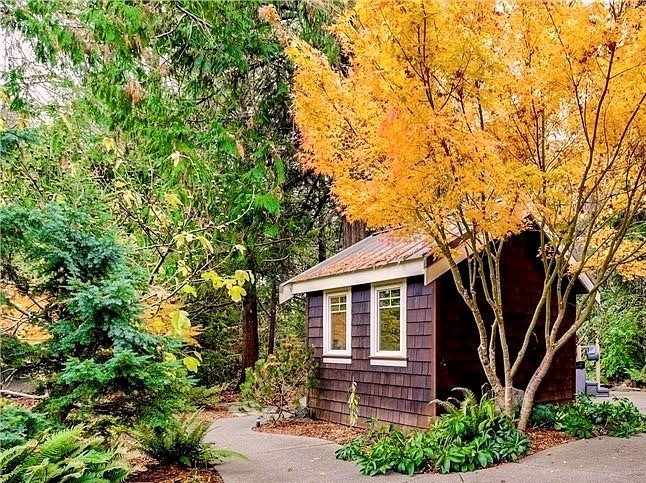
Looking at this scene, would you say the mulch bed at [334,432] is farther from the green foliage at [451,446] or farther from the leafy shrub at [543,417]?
the green foliage at [451,446]

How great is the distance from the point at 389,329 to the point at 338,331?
1340 millimetres

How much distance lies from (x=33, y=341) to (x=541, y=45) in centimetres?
540

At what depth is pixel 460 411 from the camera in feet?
22.7

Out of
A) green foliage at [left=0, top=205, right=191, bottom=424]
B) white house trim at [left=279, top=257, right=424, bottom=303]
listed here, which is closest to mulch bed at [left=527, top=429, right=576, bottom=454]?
white house trim at [left=279, top=257, right=424, bottom=303]

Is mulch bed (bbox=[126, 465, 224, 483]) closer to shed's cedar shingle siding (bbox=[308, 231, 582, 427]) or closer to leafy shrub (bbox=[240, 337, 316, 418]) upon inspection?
shed's cedar shingle siding (bbox=[308, 231, 582, 427])

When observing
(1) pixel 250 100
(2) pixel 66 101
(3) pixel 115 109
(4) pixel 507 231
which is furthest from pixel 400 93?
(2) pixel 66 101

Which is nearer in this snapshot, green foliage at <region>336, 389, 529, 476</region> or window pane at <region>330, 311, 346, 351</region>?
green foliage at <region>336, 389, 529, 476</region>

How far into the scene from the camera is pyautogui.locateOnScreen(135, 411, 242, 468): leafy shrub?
19.9 ft

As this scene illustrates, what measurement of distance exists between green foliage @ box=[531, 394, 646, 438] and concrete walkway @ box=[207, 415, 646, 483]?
0.76 feet

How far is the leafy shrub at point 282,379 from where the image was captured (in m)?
9.53

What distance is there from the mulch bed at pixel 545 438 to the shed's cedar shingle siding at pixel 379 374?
4.03ft

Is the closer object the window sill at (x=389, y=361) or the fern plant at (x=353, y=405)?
the window sill at (x=389, y=361)

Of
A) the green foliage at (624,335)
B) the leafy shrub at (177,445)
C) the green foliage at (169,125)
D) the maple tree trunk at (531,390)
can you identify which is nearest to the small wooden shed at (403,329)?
the maple tree trunk at (531,390)

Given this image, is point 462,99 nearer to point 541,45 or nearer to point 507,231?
point 541,45
